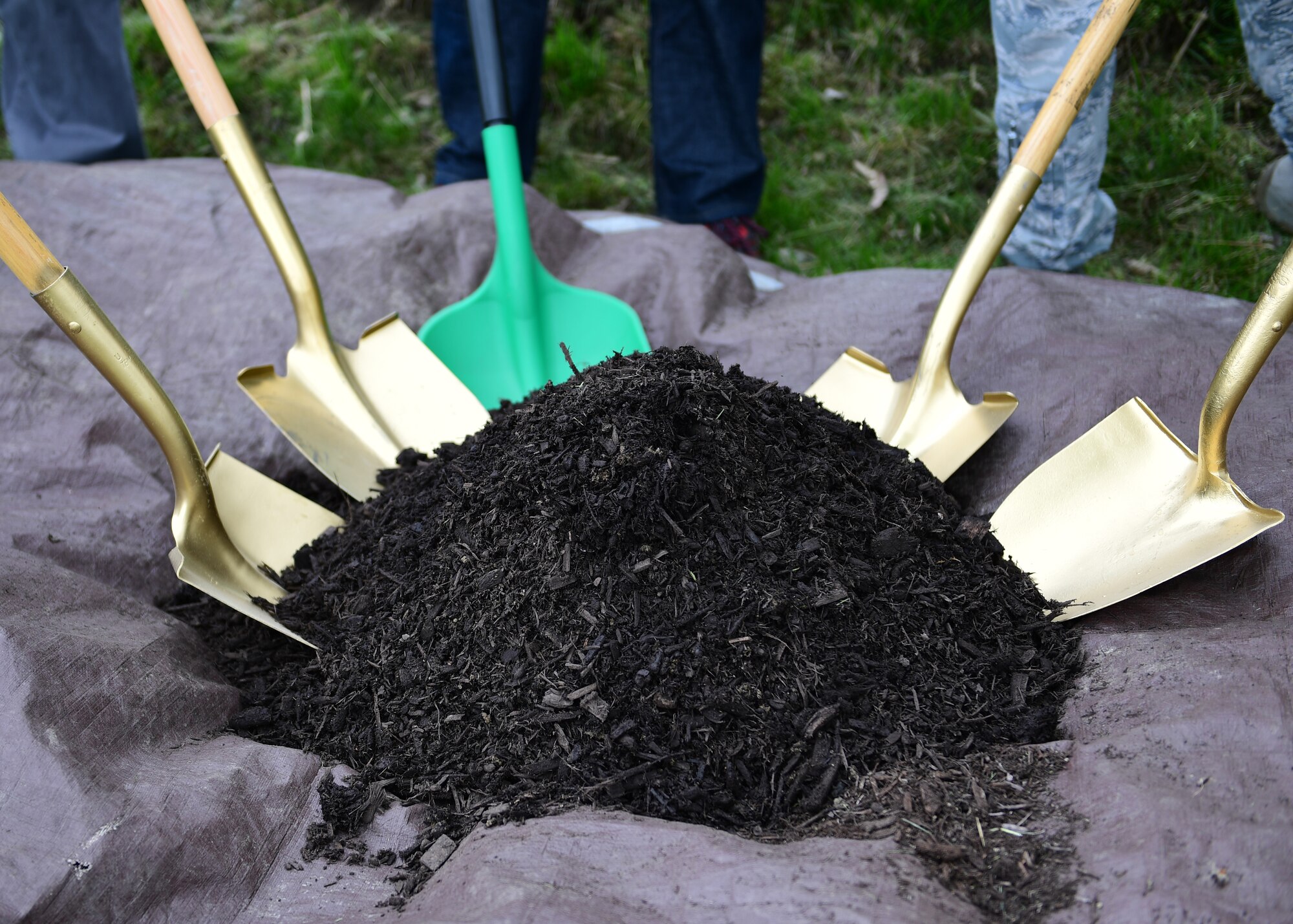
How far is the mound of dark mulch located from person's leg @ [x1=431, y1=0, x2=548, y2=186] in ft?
4.52

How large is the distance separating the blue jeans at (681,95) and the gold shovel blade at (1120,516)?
4.48 ft

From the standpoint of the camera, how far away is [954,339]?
5.07 feet

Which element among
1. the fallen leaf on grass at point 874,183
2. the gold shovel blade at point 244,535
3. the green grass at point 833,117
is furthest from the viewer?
the fallen leaf on grass at point 874,183

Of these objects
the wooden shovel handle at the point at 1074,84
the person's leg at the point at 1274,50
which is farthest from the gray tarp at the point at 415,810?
the person's leg at the point at 1274,50

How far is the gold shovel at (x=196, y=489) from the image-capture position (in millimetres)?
1121

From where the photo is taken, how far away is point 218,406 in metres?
1.69

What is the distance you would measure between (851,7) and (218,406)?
2493 millimetres

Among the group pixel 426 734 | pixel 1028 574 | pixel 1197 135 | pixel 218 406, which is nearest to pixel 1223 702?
pixel 1028 574

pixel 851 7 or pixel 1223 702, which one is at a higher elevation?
pixel 851 7

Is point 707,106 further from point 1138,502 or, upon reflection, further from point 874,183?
point 1138,502

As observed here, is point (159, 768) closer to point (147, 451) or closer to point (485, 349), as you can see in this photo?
point (147, 451)

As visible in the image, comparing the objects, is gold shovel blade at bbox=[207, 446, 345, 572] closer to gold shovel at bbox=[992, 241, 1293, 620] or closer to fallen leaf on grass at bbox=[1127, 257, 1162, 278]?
gold shovel at bbox=[992, 241, 1293, 620]

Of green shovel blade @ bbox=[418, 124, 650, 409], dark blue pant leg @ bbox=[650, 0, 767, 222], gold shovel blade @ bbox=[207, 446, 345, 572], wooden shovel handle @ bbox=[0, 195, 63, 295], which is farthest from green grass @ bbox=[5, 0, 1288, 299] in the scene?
wooden shovel handle @ bbox=[0, 195, 63, 295]

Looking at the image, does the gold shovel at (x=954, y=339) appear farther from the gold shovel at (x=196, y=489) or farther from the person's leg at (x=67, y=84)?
the person's leg at (x=67, y=84)
